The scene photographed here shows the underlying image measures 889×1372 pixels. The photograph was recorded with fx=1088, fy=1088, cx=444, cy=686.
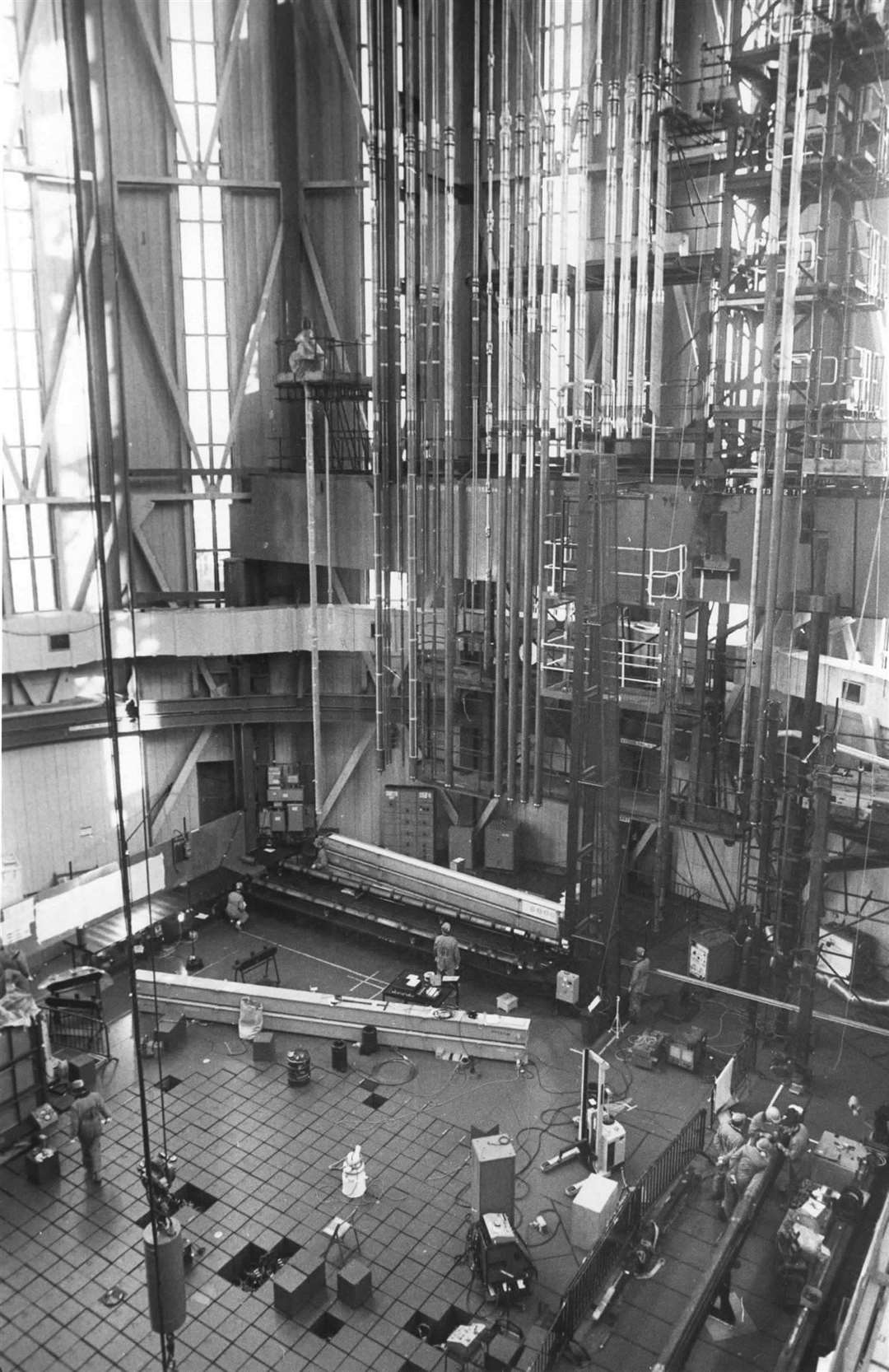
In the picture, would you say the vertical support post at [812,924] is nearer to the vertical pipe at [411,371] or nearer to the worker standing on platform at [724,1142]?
the worker standing on platform at [724,1142]

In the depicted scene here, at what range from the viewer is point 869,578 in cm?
1374

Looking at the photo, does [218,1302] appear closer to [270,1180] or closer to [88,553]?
[270,1180]

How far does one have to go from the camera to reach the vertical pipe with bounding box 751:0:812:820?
1250 centimetres

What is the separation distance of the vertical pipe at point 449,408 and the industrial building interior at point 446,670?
98mm

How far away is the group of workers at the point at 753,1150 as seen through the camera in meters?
11.8

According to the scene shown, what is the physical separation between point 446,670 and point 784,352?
6.86 meters

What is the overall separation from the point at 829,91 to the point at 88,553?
1445 cm

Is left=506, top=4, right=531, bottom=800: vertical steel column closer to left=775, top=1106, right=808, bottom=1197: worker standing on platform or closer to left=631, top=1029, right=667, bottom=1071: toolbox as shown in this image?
left=631, top=1029, right=667, bottom=1071: toolbox

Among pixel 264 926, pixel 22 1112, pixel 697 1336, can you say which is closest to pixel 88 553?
pixel 264 926

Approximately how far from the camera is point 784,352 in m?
13.1

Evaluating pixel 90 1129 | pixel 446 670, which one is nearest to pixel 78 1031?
pixel 90 1129

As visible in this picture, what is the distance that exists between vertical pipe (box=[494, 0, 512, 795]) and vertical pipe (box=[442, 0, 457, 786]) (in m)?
0.76

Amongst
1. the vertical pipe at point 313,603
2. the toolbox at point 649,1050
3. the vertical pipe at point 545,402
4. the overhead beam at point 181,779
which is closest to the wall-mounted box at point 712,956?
the toolbox at point 649,1050

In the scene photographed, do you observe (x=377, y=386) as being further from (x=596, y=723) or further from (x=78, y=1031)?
(x=78, y=1031)
